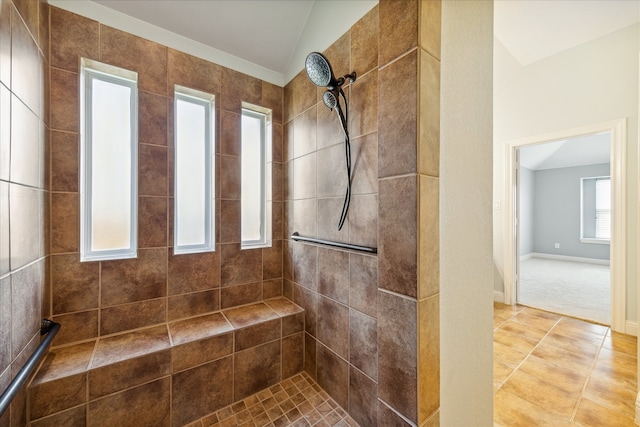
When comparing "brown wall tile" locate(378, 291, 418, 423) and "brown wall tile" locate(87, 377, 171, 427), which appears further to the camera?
"brown wall tile" locate(87, 377, 171, 427)

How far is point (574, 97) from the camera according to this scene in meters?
2.48

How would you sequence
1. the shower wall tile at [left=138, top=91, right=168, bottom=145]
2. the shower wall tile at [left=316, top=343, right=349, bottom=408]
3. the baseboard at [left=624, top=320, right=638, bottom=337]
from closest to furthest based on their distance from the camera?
1. the shower wall tile at [left=316, top=343, right=349, bottom=408]
2. the shower wall tile at [left=138, top=91, right=168, bottom=145]
3. the baseboard at [left=624, top=320, right=638, bottom=337]

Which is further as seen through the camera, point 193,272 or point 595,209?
point 595,209

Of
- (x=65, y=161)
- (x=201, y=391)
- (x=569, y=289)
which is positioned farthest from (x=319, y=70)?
(x=569, y=289)

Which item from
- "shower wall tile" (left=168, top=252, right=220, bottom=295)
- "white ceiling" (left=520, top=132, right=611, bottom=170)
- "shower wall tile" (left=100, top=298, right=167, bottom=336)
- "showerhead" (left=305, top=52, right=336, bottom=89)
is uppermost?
"white ceiling" (left=520, top=132, right=611, bottom=170)

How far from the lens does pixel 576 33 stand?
7.54 ft

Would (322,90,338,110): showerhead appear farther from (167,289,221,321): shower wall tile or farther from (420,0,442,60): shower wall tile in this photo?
(167,289,221,321): shower wall tile

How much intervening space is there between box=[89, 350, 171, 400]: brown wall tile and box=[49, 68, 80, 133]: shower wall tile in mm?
1313

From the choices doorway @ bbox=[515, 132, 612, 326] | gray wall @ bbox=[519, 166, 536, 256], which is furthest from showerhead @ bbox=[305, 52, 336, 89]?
gray wall @ bbox=[519, 166, 536, 256]

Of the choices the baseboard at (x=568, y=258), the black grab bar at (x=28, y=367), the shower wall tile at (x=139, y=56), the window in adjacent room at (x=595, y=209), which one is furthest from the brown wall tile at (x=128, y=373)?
the window in adjacent room at (x=595, y=209)

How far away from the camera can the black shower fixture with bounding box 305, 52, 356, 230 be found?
133 cm

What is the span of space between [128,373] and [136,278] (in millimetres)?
537

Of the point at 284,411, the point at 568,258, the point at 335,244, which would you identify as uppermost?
the point at 335,244

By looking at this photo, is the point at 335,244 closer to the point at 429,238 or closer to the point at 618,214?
the point at 429,238
